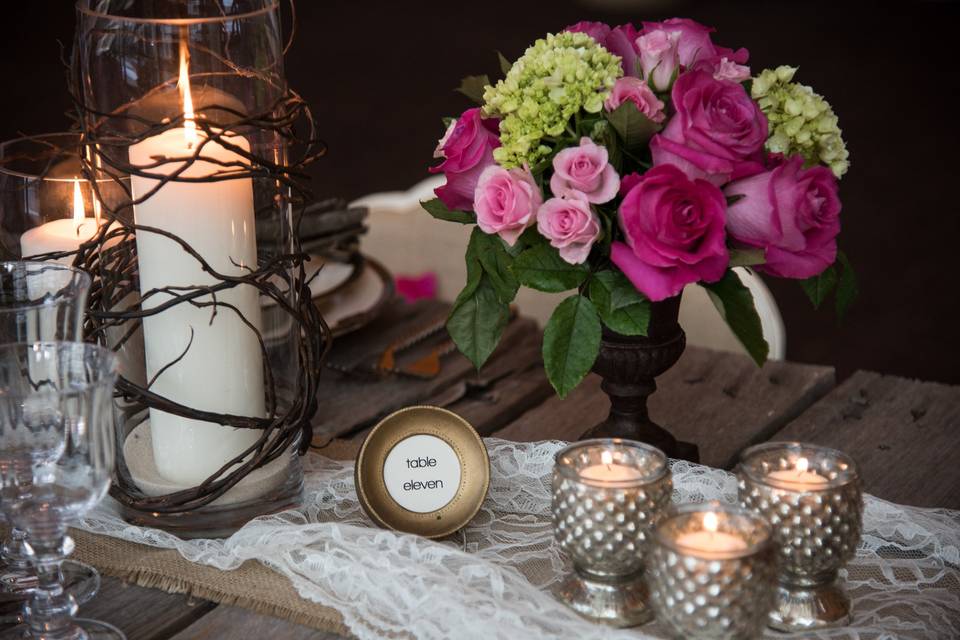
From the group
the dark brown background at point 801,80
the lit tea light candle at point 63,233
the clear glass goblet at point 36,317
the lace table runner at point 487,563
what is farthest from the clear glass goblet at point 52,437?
the dark brown background at point 801,80

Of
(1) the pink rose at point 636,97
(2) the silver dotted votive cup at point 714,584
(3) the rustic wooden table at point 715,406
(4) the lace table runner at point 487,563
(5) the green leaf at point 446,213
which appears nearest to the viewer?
(2) the silver dotted votive cup at point 714,584

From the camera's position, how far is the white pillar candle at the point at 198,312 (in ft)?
2.79

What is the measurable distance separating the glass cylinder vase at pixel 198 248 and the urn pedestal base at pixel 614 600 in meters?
0.27

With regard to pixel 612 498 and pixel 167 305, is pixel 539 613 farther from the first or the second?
pixel 167 305

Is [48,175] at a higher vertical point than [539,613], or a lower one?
higher

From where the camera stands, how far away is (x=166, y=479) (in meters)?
0.91

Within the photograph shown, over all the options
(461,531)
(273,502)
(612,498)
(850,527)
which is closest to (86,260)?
(273,502)

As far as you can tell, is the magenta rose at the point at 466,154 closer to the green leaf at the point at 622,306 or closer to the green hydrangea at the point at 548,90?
the green hydrangea at the point at 548,90

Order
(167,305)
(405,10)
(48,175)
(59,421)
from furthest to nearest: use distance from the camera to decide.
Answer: (405,10)
(48,175)
(167,305)
(59,421)

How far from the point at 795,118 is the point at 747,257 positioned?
12 cm

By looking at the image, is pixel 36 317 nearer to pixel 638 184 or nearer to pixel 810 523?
pixel 638 184

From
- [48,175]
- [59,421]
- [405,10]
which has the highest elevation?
[405,10]

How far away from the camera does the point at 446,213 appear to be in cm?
99

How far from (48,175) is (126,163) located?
0.24 meters
